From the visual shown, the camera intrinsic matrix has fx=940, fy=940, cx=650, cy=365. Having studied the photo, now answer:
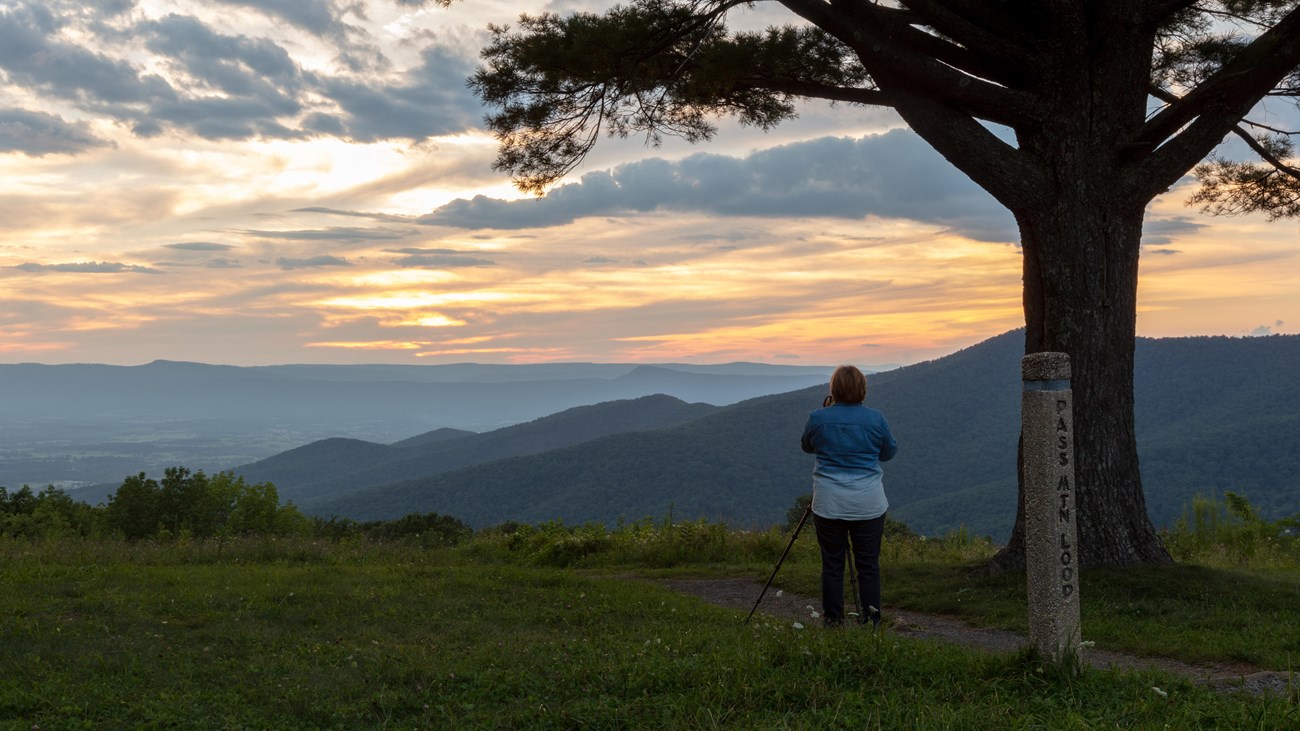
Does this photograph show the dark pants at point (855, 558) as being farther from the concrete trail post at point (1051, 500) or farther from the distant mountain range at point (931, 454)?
the distant mountain range at point (931, 454)

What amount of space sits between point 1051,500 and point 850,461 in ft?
6.92

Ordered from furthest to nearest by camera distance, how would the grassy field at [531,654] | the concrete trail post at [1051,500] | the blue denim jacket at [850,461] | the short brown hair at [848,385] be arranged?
1. the short brown hair at [848,385]
2. the blue denim jacket at [850,461]
3. the concrete trail post at [1051,500]
4. the grassy field at [531,654]

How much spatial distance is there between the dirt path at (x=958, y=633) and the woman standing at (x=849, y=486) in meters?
0.34

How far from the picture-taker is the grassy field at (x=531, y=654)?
480 cm

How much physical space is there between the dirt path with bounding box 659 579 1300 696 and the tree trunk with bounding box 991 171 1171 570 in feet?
6.29

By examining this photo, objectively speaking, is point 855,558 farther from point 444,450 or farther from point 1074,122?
point 444,450

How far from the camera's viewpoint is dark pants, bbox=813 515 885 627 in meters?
7.06

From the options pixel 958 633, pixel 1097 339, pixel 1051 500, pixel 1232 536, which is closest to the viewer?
pixel 1051 500

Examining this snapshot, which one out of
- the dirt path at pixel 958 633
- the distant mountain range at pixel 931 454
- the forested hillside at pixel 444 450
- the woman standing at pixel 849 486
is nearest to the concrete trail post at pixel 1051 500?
the dirt path at pixel 958 633

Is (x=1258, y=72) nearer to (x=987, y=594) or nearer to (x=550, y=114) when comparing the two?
(x=987, y=594)

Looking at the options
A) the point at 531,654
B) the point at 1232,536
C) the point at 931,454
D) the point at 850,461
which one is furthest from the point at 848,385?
the point at 931,454

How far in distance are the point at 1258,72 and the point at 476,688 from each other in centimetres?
966

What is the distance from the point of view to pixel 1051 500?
503cm

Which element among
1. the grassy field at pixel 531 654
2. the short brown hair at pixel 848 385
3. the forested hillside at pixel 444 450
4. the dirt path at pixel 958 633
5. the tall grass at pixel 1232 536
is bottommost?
the forested hillside at pixel 444 450
